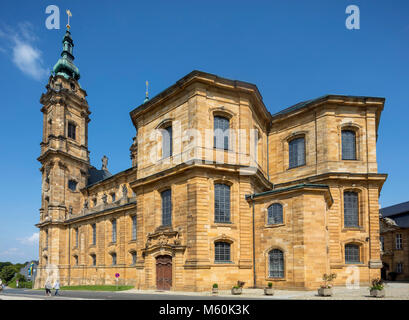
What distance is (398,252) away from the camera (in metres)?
43.0

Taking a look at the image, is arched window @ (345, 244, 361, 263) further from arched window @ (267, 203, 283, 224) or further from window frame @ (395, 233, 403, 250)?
window frame @ (395, 233, 403, 250)

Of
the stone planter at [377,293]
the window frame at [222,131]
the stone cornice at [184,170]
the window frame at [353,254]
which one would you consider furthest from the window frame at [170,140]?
the stone planter at [377,293]

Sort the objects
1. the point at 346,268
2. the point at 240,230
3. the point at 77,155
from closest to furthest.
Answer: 1. the point at 240,230
2. the point at 346,268
3. the point at 77,155

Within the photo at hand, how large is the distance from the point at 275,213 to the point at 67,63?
164 ft

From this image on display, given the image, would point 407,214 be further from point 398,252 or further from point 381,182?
point 381,182

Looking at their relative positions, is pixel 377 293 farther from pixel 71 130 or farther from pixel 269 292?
pixel 71 130

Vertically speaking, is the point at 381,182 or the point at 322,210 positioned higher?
the point at 381,182

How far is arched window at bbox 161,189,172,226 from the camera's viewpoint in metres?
27.3

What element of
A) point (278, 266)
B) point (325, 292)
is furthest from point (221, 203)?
point (325, 292)

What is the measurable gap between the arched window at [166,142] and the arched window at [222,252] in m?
8.17
